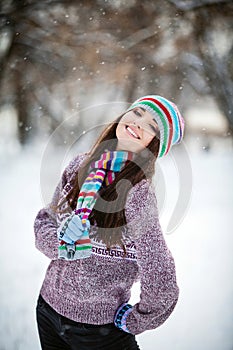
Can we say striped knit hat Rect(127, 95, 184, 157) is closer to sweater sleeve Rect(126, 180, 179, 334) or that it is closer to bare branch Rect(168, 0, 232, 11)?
sweater sleeve Rect(126, 180, 179, 334)

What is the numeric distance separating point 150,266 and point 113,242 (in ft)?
0.21

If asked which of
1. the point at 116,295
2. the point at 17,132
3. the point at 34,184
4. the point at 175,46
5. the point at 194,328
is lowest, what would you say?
the point at 194,328

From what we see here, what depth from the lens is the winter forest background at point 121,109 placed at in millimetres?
1100

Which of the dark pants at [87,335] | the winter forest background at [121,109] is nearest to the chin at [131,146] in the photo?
the dark pants at [87,335]

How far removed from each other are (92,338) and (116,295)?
7cm

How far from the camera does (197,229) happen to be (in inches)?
47.1

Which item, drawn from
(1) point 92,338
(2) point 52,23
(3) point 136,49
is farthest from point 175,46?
(1) point 92,338

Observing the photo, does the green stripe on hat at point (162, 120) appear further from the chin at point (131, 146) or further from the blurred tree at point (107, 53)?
the blurred tree at point (107, 53)

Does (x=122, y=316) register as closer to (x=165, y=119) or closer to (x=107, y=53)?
(x=165, y=119)

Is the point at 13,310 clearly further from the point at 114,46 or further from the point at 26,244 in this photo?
the point at 114,46

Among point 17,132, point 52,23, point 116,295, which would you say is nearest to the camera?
point 116,295

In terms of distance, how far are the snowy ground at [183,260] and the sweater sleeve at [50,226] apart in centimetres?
45

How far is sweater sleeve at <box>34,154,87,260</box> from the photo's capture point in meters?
0.71

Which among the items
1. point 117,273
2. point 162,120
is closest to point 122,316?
point 117,273
